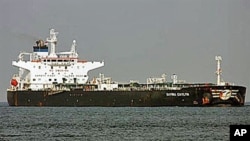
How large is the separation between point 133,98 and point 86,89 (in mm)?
6581

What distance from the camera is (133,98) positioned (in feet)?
279

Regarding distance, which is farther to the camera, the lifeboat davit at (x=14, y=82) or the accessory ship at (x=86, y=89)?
the lifeboat davit at (x=14, y=82)

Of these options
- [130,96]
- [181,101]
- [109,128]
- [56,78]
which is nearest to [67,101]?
[56,78]

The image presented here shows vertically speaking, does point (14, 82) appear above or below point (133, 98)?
above

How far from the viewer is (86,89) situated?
87.8m

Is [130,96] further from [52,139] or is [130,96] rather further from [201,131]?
[52,139]

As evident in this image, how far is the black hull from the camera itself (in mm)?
80125

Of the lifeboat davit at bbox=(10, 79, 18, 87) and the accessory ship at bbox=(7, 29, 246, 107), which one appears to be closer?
the accessory ship at bbox=(7, 29, 246, 107)

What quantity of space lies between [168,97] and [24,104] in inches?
892

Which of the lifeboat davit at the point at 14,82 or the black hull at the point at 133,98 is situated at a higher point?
the lifeboat davit at the point at 14,82

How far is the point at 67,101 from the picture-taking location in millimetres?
89875

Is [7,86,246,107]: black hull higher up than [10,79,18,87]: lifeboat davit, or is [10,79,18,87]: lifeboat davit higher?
[10,79,18,87]: lifeboat davit

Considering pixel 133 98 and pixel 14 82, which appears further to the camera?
pixel 14 82

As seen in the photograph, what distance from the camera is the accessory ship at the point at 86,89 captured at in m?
80.6
